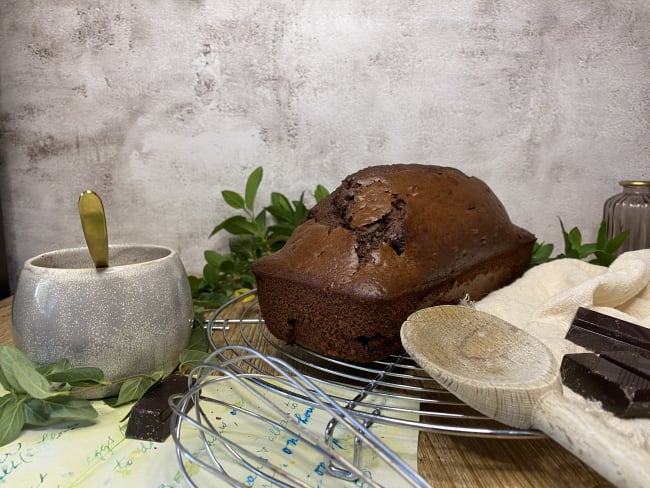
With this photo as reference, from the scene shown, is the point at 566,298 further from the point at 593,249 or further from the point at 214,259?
the point at 214,259

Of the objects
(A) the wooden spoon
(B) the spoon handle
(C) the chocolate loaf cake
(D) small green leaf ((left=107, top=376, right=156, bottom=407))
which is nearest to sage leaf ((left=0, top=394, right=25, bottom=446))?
(D) small green leaf ((left=107, top=376, right=156, bottom=407))

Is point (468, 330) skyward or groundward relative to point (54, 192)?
groundward

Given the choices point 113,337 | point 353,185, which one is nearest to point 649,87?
point 353,185

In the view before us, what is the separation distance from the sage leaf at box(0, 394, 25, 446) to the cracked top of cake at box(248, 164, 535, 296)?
1.21 feet

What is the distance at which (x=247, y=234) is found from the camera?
1280mm

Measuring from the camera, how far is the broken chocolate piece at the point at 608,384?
0.49m

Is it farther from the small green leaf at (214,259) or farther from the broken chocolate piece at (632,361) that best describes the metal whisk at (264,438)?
the small green leaf at (214,259)

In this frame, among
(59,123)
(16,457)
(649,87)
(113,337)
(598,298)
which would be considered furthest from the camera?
(59,123)

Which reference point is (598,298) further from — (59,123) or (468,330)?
(59,123)

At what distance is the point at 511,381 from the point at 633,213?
0.85m

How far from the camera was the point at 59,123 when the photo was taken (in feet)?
4.43

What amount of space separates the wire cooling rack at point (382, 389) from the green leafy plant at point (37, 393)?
18 centimetres

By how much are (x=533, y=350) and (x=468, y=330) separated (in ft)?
0.28

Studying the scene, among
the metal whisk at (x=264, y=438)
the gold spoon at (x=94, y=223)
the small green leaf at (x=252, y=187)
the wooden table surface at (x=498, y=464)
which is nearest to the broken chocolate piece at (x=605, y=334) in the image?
the wooden table surface at (x=498, y=464)
